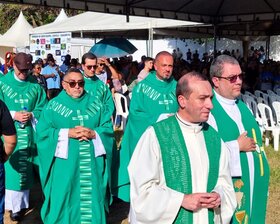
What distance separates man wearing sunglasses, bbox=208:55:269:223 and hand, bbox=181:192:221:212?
A: 2.32 ft

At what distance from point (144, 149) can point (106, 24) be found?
12.7 m

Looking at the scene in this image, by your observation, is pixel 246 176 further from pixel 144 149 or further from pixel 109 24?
pixel 109 24

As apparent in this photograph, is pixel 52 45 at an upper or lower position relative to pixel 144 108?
upper

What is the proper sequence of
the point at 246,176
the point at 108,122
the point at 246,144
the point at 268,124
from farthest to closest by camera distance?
the point at 268,124
the point at 108,122
the point at 246,176
the point at 246,144

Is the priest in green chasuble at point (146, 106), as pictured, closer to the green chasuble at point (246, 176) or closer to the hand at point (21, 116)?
the hand at point (21, 116)

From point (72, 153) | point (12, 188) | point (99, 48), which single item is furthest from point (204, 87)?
point (99, 48)

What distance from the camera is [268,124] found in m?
9.10

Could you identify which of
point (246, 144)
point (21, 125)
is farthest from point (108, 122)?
point (246, 144)

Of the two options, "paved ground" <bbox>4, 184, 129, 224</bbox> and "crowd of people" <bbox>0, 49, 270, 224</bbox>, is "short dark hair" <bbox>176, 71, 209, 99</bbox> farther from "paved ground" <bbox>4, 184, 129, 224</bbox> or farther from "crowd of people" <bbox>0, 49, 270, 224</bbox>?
"paved ground" <bbox>4, 184, 129, 224</bbox>

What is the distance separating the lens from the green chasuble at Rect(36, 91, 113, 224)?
4.51 m

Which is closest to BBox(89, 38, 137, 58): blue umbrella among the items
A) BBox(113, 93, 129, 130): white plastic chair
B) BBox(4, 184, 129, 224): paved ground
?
BBox(113, 93, 129, 130): white plastic chair

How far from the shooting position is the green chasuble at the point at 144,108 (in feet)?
17.1

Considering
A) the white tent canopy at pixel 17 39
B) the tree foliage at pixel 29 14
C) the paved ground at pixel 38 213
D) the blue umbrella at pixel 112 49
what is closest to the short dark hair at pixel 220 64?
the paved ground at pixel 38 213

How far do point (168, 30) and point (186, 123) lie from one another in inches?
481
